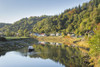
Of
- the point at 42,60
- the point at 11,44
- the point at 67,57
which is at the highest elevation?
the point at 11,44

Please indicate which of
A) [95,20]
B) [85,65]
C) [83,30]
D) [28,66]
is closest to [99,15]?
[95,20]

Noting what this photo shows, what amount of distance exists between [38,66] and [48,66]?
Result: 450cm

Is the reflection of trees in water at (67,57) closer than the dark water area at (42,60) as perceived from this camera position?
No

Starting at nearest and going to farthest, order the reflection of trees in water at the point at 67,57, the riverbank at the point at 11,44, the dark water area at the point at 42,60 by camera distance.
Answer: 1. the dark water area at the point at 42,60
2. the reflection of trees in water at the point at 67,57
3. the riverbank at the point at 11,44

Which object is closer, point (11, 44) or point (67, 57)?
point (67, 57)

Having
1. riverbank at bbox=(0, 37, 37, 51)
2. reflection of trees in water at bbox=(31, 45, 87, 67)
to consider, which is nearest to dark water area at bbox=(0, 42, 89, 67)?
reflection of trees in water at bbox=(31, 45, 87, 67)

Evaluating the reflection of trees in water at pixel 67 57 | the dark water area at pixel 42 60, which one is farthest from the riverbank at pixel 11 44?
the reflection of trees in water at pixel 67 57

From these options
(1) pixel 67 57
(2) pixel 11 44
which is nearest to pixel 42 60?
(1) pixel 67 57

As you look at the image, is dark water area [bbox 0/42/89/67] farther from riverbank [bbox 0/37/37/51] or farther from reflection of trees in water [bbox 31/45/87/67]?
riverbank [bbox 0/37/37/51]

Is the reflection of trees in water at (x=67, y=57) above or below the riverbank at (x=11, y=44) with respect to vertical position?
below

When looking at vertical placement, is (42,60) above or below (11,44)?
below

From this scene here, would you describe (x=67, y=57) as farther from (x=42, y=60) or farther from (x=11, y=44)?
(x=11, y=44)

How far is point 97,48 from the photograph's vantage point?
3481 cm

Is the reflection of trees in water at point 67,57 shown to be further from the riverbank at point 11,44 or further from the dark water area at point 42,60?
the riverbank at point 11,44
